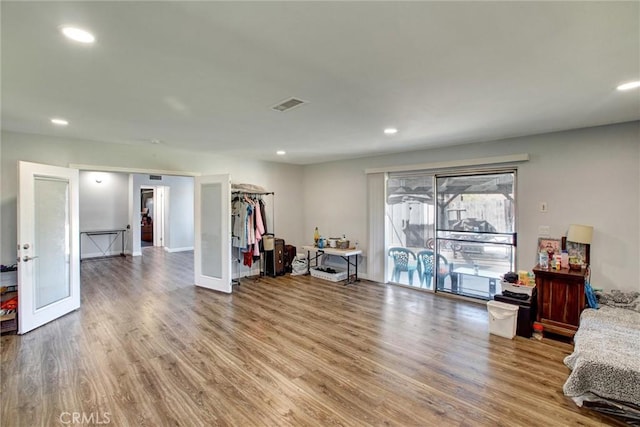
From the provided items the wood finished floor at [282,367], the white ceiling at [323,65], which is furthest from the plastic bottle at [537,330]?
the white ceiling at [323,65]

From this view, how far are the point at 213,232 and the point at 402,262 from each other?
362 cm

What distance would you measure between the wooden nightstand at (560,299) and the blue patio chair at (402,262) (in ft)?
7.30

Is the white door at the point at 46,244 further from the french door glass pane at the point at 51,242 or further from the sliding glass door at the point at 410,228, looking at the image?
the sliding glass door at the point at 410,228

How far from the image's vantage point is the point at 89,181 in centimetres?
834

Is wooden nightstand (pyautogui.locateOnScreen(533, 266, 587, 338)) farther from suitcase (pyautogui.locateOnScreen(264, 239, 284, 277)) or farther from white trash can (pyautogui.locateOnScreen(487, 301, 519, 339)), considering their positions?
suitcase (pyautogui.locateOnScreen(264, 239, 284, 277))

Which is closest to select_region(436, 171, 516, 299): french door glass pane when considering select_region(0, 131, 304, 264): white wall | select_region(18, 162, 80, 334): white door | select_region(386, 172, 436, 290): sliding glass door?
select_region(386, 172, 436, 290): sliding glass door

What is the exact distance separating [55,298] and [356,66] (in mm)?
4798

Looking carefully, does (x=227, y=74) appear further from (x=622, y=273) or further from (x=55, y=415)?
(x=622, y=273)

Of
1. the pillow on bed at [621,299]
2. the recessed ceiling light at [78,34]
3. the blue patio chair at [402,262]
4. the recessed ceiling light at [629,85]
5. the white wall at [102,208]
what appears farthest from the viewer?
the white wall at [102,208]

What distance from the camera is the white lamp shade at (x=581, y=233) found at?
11.6 feet

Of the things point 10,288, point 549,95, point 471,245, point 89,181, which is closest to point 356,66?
point 549,95

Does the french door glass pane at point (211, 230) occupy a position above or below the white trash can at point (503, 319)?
above

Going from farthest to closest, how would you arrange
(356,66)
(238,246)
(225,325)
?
(238,246)
(225,325)
(356,66)

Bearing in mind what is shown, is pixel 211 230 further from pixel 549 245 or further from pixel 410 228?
pixel 549 245
